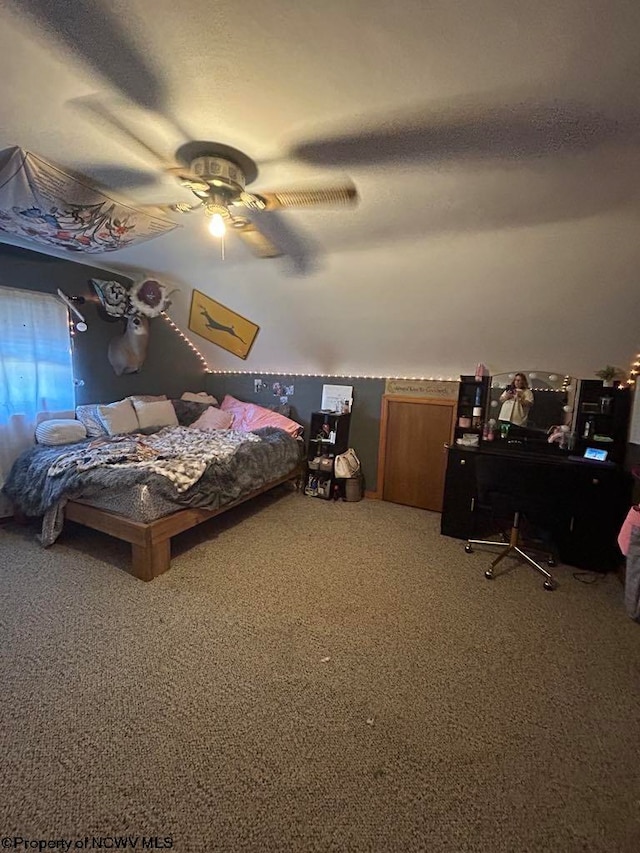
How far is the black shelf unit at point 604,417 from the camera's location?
111 inches

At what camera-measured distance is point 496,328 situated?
3.02m

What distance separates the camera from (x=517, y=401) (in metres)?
3.22

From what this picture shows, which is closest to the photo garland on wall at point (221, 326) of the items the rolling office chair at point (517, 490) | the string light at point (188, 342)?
the string light at point (188, 342)

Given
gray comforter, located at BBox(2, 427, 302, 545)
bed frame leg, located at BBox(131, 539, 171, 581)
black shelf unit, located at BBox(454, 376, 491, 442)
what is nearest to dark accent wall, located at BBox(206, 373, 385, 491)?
black shelf unit, located at BBox(454, 376, 491, 442)

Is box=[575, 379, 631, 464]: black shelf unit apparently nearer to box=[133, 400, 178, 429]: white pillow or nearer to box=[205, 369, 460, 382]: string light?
box=[205, 369, 460, 382]: string light

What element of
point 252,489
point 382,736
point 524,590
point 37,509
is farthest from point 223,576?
point 524,590

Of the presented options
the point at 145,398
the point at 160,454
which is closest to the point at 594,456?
the point at 160,454

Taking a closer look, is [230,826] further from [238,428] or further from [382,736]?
[238,428]

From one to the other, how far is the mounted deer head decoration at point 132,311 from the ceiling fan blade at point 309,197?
2420 millimetres

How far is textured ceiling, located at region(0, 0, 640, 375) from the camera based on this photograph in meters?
1.06

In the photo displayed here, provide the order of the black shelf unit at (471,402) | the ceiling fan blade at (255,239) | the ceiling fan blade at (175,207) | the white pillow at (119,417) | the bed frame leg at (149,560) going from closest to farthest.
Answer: the ceiling fan blade at (175,207) → the ceiling fan blade at (255,239) → the bed frame leg at (149,560) → the black shelf unit at (471,402) → the white pillow at (119,417)

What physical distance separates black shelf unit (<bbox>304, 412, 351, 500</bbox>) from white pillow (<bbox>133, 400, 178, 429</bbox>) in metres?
1.60

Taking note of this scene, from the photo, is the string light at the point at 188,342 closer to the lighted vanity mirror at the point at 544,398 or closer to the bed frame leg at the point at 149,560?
the bed frame leg at the point at 149,560

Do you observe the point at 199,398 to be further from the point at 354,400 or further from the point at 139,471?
the point at 139,471
